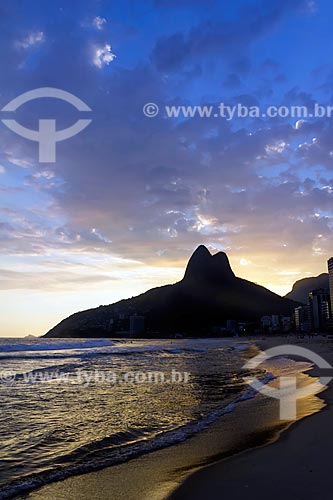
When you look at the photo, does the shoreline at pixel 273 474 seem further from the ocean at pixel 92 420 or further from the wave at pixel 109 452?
the ocean at pixel 92 420

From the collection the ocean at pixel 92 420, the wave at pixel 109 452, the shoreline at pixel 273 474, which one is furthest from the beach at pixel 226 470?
the ocean at pixel 92 420

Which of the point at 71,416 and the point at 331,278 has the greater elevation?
the point at 331,278

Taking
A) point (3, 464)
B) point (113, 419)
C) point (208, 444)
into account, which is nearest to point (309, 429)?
point (208, 444)

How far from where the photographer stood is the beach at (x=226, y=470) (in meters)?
5.37

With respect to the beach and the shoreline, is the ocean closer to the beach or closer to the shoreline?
the beach

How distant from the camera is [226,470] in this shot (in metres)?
6.23

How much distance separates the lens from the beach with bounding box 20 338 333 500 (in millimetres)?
5367

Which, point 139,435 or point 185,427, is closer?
point 139,435

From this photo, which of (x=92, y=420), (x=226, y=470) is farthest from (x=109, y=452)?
(x=92, y=420)

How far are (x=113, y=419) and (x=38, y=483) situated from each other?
180 inches

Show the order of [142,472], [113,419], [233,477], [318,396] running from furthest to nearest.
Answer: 1. [318,396]
2. [113,419]
3. [142,472]
4. [233,477]

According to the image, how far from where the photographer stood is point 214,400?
13.7 m

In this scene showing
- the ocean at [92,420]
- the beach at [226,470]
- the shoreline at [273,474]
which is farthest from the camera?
the ocean at [92,420]

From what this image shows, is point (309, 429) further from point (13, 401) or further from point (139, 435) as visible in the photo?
point (13, 401)
